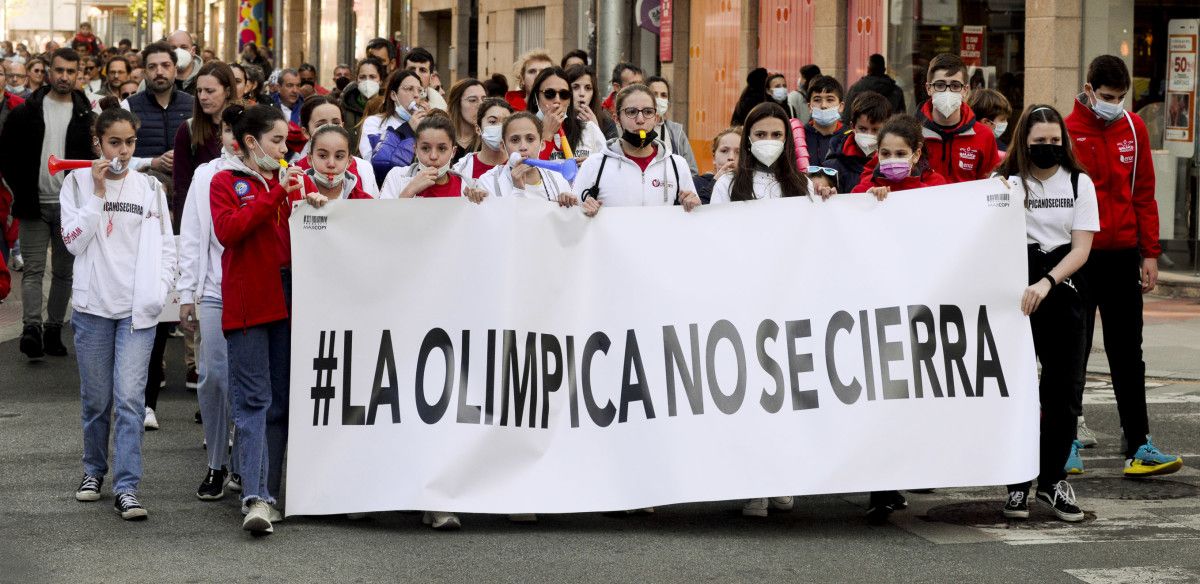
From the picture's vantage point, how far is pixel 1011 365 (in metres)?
7.41

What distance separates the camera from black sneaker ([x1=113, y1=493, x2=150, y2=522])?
7.47 metres

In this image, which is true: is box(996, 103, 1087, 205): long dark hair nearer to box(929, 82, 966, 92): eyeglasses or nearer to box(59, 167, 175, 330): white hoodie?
box(929, 82, 966, 92): eyeglasses

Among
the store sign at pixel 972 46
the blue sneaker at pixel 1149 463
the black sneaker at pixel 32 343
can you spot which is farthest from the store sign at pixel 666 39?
the blue sneaker at pixel 1149 463

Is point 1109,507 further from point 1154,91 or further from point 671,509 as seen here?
point 1154,91

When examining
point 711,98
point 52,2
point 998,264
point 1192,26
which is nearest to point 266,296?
point 998,264

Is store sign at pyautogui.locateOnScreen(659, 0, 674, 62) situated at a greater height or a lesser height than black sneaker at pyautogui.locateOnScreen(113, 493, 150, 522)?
greater

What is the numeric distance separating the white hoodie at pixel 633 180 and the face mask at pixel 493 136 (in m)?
0.49

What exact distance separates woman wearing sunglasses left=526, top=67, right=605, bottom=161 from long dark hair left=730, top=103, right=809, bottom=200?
1.80m

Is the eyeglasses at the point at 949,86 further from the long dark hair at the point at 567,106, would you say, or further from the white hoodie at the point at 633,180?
the long dark hair at the point at 567,106

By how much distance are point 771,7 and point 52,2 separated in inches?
3152

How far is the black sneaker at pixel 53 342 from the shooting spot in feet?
41.9

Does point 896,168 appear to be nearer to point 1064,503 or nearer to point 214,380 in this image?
point 1064,503

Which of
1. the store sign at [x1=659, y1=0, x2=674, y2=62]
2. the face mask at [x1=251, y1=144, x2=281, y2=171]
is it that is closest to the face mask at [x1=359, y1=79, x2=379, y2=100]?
the face mask at [x1=251, y1=144, x2=281, y2=171]

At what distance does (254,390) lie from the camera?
24.1 ft
